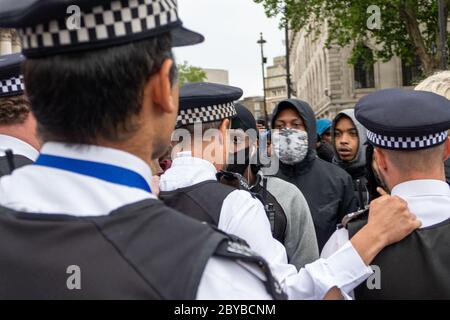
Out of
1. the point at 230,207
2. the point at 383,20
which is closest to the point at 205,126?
the point at 230,207

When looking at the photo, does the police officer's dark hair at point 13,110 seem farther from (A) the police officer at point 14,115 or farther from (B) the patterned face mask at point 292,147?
(B) the patterned face mask at point 292,147

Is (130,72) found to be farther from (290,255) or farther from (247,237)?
(290,255)

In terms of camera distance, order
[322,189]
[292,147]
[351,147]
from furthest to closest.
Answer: [351,147], [292,147], [322,189]

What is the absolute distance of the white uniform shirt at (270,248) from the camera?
6.75 ft

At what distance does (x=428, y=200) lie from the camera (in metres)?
2.33

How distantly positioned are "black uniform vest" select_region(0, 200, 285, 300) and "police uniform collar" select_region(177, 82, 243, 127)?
1.76 metres

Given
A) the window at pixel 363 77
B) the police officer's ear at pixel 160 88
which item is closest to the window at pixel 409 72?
the window at pixel 363 77


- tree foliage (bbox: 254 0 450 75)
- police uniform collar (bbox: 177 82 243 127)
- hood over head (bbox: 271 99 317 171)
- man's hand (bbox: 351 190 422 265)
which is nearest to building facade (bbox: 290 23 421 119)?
tree foliage (bbox: 254 0 450 75)

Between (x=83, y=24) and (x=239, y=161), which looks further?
(x=239, y=161)

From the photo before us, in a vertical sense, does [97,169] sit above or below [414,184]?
above

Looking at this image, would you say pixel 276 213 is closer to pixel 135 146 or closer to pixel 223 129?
pixel 223 129

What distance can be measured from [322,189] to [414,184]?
245 centimetres

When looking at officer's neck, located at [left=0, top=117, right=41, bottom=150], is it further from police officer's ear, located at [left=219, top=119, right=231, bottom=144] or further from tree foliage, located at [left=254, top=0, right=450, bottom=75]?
tree foliage, located at [left=254, top=0, right=450, bottom=75]

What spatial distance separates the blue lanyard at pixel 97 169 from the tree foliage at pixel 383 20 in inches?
1004
